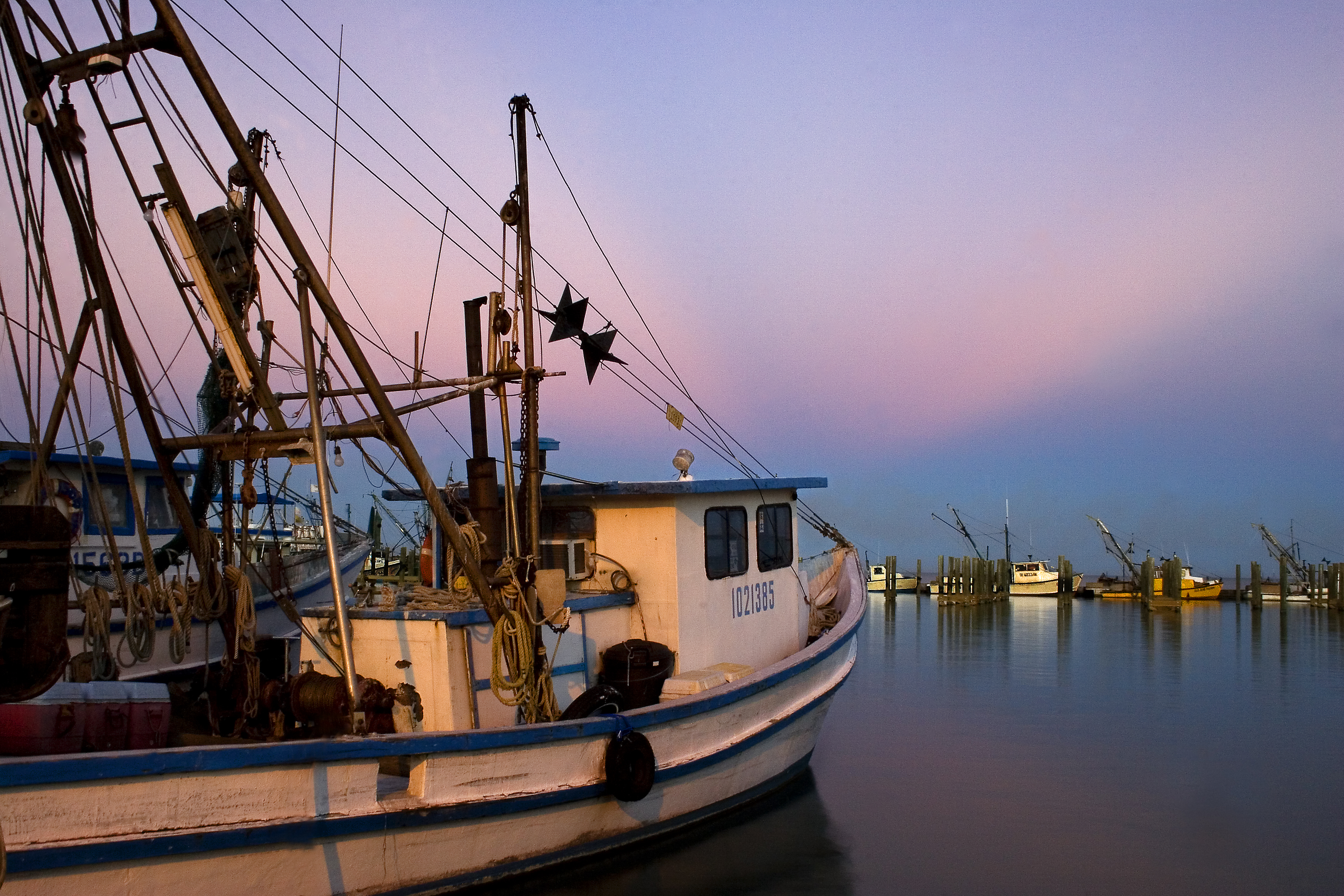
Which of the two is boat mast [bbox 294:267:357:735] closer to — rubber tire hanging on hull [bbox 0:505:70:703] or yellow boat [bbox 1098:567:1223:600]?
rubber tire hanging on hull [bbox 0:505:70:703]

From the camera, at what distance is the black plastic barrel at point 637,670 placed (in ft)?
28.5

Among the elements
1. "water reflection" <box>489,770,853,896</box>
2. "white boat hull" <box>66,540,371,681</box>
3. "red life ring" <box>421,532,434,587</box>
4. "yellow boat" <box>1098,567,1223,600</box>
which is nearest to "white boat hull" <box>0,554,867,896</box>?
"water reflection" <box>489,770,853,896</box>

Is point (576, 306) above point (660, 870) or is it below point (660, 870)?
above

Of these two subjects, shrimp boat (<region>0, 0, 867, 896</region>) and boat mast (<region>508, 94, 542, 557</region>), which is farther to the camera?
boat mast (<region>508, 94, 542, 557</region>)

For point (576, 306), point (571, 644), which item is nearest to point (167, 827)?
point (571, 644)

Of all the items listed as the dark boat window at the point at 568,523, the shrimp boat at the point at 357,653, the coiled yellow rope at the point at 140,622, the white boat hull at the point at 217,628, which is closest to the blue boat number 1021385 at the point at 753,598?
the shrimp boat at the point at 357,653

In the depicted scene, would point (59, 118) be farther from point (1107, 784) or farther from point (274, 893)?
point (1107, 784)

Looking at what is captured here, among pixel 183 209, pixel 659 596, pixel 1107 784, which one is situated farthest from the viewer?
pixel 1107 784

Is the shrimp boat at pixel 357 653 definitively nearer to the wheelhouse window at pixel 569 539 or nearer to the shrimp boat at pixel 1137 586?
the wheelhouse window at pixel 569 539

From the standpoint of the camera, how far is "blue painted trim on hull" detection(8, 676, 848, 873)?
16.8 ft

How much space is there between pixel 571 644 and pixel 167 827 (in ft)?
12.2

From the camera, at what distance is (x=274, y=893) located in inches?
227

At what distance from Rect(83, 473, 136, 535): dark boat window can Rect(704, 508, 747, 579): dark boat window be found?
10.3m

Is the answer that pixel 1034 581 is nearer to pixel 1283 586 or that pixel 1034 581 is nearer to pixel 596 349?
pixel 1283 586
